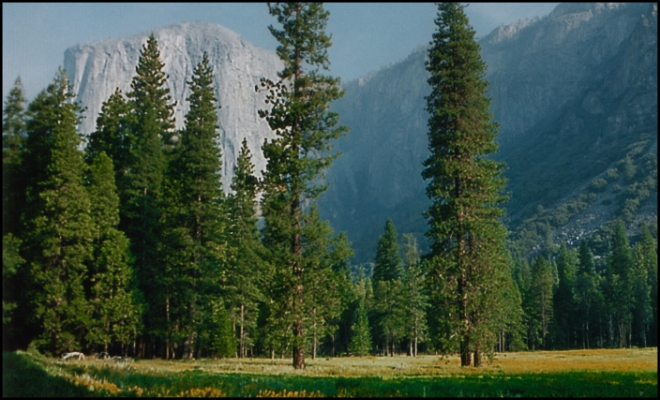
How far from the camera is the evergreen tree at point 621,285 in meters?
77.3

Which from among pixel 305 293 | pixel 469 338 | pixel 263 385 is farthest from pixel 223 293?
pixel 263 385

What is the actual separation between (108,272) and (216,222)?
8.26m

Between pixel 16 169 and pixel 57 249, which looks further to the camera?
pixel 16 169

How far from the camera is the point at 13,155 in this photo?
30.0 metres

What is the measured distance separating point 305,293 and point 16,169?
789 inches

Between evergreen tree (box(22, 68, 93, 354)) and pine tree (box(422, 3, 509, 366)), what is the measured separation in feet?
63.1

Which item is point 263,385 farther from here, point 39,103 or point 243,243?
point 243,243

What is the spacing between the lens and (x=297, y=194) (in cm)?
2302

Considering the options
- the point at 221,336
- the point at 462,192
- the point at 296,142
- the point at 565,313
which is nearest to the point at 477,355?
the point at 462,192

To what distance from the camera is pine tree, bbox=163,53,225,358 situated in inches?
1371

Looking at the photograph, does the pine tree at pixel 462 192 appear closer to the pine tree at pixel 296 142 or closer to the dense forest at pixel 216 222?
the dense forest at pixel 216 222

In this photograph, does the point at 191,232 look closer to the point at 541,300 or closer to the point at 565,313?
the point at 541,300

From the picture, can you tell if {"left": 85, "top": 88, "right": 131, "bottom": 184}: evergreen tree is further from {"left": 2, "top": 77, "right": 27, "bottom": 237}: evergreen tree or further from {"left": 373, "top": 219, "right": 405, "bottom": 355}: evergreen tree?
{"left": 373, "top": 219, "right": 405, "bottom": 355}: evergreen tree

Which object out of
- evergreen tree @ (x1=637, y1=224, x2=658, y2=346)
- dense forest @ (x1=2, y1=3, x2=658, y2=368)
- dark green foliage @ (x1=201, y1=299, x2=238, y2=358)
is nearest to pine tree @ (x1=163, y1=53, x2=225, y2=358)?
dense forest @ (x1=2, y1=3, x2=658, y2=368)
